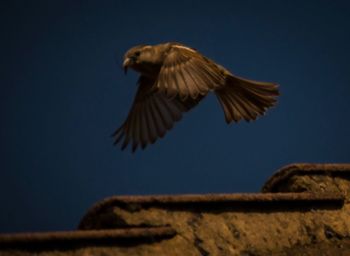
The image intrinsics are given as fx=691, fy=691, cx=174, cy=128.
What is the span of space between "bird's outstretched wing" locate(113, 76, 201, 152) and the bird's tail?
22 centimetres

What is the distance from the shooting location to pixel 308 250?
89.8 inches

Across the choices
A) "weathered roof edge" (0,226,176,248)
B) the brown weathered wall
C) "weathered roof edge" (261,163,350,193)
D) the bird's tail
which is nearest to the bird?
the bird's tail

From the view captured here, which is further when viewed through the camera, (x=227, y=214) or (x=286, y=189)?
(x=286, y=189)

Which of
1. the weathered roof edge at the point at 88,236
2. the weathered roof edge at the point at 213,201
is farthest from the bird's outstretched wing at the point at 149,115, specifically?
the weathered roof edge at the point at 88,236

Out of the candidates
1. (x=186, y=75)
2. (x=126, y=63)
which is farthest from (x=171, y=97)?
(x=126, y=63)

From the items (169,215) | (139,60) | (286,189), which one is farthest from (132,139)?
(169,215)

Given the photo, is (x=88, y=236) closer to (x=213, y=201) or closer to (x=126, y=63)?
(x=213, y=201)

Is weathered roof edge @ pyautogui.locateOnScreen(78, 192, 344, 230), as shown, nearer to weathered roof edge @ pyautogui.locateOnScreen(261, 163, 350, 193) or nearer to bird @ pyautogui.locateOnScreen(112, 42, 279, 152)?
weathered roof edge @ pyautogui.locateOnScreen(261, 163, 350, 193)

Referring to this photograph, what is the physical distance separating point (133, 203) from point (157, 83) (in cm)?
162

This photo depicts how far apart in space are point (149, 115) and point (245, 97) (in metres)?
0.57

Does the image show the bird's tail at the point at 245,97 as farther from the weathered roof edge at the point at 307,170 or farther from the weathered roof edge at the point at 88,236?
the weathered roof edge at the point at 88,236

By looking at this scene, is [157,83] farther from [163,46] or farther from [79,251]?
[79,251]

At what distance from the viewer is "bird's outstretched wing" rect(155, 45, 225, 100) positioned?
3.54 meters

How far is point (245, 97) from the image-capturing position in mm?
4051
